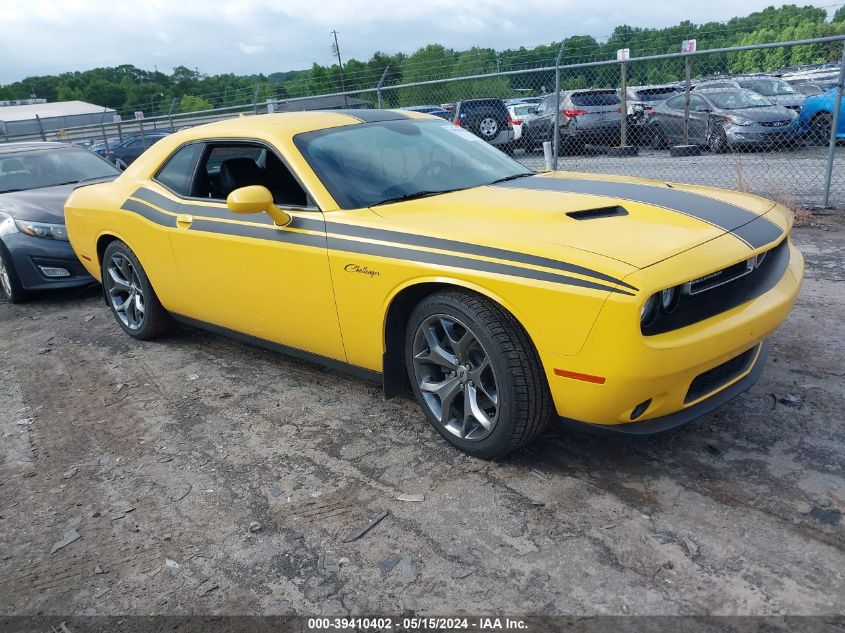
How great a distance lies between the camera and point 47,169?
7.45m

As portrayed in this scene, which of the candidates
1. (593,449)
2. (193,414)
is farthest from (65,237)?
(593,449)

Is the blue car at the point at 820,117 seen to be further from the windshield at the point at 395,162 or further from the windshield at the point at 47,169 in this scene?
the windshield at the point at 47,169

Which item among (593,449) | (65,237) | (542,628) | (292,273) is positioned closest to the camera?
(542,628)

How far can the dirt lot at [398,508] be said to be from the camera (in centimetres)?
234

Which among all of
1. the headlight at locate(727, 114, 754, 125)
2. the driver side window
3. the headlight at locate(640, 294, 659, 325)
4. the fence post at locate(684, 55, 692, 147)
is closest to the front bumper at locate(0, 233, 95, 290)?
the driver side window

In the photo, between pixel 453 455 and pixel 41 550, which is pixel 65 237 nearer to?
pixel 41 550

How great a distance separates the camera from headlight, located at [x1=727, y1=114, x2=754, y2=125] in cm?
1187

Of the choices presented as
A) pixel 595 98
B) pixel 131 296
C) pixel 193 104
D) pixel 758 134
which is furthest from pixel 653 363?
pixel 193 104

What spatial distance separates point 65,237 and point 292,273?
3.87 metres

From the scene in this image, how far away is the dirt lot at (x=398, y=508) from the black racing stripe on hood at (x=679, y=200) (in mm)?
898

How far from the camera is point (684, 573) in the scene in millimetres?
2318

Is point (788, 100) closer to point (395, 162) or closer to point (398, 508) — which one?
point (395, 162)

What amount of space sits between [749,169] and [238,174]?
9415mm

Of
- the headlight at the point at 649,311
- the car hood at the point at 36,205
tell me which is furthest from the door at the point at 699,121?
the headlight at the point at 649,311
